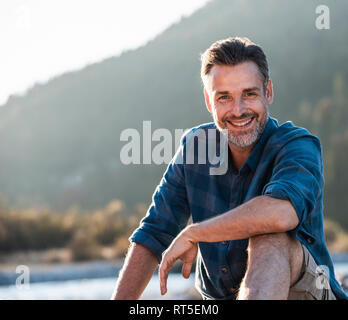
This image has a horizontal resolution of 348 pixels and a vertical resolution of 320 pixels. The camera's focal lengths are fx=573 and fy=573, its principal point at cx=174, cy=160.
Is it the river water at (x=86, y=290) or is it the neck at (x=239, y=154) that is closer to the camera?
the neck at (x=239, y=154)

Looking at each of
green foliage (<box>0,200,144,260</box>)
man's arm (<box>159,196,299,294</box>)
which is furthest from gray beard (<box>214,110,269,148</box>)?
green foliage (<box>0,200,144,260</box>)

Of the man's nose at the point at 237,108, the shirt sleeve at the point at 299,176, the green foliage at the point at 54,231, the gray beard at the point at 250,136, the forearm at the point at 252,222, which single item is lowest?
the green foliage at the point at 54,231

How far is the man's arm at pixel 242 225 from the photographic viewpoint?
171 centimetres

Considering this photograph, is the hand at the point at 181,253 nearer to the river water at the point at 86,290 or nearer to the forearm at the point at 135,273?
the forearm at the point at 135,273

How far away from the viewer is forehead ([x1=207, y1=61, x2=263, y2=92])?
216 cm

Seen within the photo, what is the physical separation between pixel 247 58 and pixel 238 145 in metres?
0.33

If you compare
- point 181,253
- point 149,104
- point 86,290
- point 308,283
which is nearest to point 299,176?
point 308,283

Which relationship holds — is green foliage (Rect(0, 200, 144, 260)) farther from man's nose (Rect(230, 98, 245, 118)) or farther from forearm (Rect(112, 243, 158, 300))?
man's nose (Rect(230, 98, 245, 118))

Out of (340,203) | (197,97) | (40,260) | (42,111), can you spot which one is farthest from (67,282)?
(42,111)

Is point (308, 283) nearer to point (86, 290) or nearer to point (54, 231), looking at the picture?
point (86, 290)

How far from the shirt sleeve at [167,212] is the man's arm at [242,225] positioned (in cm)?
39

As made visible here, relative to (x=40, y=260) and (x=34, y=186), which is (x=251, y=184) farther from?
(x=34, y=186)

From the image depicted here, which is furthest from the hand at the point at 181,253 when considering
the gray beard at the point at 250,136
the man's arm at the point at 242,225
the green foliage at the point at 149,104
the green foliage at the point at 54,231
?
the green foliage at the point at 149,104

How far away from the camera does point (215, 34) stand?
108 ft
